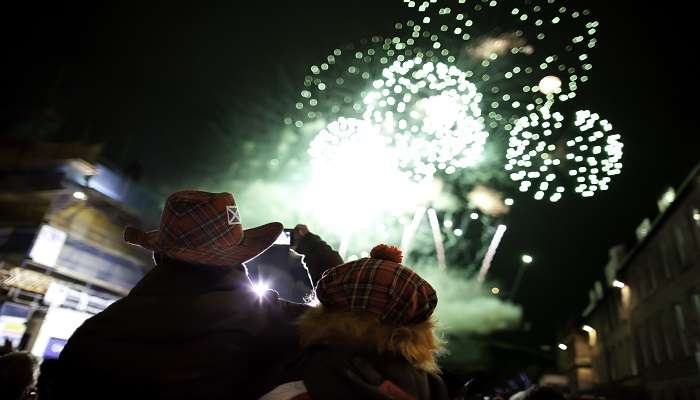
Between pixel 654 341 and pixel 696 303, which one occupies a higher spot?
pixel 696 303

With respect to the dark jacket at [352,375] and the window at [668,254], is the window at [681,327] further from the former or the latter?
the dark jacket at [352,375]

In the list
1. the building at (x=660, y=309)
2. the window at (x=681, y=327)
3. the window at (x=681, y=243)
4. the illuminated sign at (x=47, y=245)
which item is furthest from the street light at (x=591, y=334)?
the illuminated sign at (x=47, y=245)

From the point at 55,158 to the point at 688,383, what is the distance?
1252 inches

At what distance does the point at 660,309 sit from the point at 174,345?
30360mm

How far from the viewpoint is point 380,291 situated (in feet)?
6.44

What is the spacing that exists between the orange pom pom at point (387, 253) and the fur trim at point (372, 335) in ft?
1.08

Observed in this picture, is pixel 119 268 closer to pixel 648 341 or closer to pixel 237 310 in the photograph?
pixel 237 310

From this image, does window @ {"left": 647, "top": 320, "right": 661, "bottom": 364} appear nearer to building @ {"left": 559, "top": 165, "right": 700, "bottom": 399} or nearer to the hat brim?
building @ {"left": 559, "top": 165, "right": 700, "bottom": 399}

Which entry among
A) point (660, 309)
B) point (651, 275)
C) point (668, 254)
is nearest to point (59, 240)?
point (668, 254)

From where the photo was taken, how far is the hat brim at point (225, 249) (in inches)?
85.0

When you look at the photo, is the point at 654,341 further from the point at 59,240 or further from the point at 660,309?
the point at 59,240

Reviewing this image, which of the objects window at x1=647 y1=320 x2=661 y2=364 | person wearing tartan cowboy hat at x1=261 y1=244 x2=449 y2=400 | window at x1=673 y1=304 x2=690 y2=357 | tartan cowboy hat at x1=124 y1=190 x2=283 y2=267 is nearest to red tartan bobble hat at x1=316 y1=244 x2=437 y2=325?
person wearing tartan cowboy hat at x1=261 y1=244 x2=449 y2=400

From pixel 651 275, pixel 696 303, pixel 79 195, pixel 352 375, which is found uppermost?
pixel 651 275

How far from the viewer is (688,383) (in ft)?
67.6
